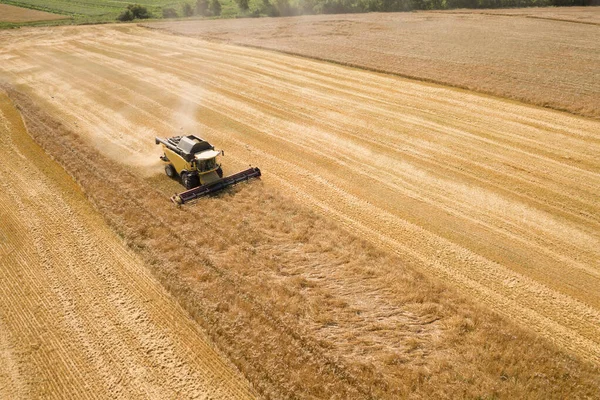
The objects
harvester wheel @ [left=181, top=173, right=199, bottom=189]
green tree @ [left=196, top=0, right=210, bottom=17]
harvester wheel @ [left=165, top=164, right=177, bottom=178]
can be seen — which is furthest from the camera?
green tree @ [left=196, top=0, right=210, bottom=17]

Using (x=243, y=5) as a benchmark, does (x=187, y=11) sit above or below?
below

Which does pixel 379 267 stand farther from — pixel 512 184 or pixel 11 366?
pixel 11 366

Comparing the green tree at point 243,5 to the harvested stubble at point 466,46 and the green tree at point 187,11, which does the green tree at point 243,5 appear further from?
the harvested stubble at point 466,46

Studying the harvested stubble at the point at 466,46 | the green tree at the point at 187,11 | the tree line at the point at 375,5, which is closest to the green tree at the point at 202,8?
the green tree at the point at 187,11

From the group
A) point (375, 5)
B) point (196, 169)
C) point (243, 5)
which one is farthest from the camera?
point (243, 5)

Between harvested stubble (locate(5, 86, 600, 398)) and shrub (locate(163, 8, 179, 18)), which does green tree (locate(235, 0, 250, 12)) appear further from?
harvested stubble (locate(5, 86, 600, 398))

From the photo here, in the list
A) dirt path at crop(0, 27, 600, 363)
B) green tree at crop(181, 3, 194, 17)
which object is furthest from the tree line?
dirt path at crop(0, 27, 600, 363)

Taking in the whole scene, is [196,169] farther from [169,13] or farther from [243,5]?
[243,5]

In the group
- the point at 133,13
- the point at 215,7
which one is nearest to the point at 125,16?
the point at 133,13
